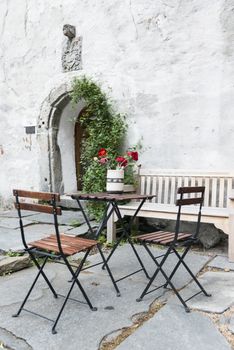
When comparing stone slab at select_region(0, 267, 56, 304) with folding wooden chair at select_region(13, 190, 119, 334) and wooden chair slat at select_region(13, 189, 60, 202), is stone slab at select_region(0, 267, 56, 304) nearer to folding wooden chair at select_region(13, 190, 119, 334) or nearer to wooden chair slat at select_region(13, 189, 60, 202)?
folding wooden chair at select_region(13, 190, 119, 334)

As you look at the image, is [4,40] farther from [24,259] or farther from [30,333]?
[30,333]

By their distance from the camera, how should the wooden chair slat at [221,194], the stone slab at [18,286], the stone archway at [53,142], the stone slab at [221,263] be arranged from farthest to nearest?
the stone archway at [53,142] → the wooden chair slat at [221,194] → the stone slab at [221,263] → the stone slab at [18,286]

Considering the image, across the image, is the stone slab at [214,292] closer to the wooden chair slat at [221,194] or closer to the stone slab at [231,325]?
the stone slab at [231,325]

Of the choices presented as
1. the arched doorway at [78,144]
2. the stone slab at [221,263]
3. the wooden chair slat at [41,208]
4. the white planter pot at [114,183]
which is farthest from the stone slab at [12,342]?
the arched doorway at [78,144]

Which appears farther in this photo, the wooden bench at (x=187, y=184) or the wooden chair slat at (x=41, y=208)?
the wooden bench at (x=187, y=184)

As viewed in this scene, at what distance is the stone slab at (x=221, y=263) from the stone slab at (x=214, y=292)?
0.16 meters

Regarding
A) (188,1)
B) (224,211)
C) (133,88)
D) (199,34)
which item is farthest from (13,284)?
(188,1)

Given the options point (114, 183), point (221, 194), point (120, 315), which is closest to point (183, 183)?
point (221, 194)

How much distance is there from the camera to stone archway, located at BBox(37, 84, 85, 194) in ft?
19.8

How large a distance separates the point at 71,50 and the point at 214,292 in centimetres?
456

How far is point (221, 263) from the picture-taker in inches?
139

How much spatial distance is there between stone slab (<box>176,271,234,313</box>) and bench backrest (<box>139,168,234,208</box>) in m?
1.13

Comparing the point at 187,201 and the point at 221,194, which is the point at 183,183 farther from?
the point at 187,201

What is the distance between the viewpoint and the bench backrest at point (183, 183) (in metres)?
4.07
